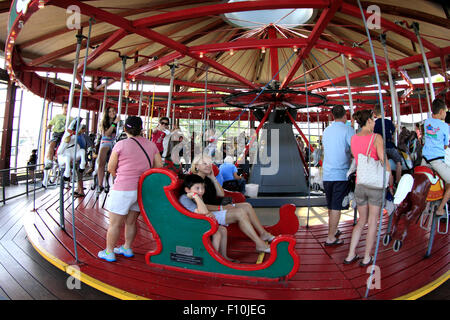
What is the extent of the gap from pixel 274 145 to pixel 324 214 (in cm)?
264

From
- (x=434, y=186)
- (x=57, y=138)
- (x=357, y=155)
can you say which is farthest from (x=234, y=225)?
(x=57, y=138)

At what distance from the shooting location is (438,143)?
3484 millimetres

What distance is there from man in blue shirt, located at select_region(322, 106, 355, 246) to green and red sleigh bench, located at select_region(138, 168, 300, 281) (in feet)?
4.06

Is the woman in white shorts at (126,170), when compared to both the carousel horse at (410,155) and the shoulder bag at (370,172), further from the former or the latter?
the carousel horse at (410,155)

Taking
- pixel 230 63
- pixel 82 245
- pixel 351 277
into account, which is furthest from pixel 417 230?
pixel 230 63

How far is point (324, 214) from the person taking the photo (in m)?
5.61

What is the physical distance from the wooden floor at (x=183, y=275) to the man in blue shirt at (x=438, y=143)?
929mm

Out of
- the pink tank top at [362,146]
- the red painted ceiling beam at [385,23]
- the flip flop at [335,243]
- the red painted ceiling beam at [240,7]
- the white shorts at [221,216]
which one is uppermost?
the red painted ceiling beam at [385,23]

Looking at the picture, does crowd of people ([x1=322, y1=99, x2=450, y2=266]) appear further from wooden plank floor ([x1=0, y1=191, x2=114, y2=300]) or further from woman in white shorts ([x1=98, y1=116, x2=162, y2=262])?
wooden plank floor ([x1=0, y1=191, x2=114, y2=300])

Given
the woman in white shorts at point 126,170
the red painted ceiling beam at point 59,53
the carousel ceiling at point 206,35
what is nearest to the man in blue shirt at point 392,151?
Result: the carousel ceiling at point 206,35

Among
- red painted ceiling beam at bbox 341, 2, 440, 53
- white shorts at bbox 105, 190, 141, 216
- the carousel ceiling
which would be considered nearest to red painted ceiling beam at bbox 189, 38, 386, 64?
the carousel ceiling

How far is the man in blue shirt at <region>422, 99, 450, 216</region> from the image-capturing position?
346 cm

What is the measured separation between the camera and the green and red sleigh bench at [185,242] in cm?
251
